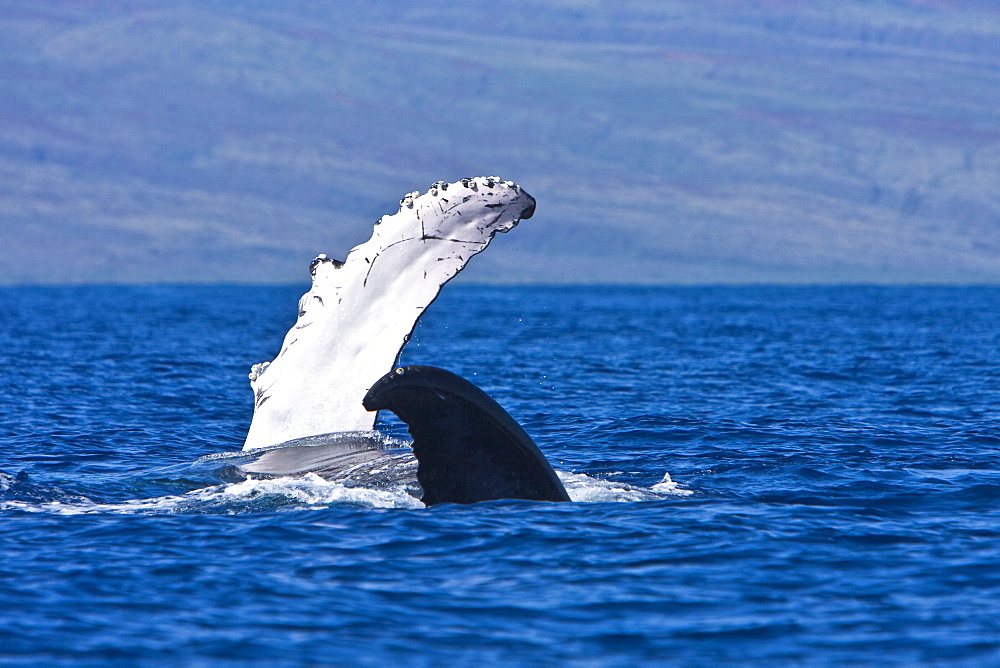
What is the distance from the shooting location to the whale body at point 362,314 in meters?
11.3

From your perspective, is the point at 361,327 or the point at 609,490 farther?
the point at 609,490

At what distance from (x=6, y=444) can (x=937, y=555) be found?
1056 cm

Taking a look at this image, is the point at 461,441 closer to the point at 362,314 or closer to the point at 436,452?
the point at 436,452

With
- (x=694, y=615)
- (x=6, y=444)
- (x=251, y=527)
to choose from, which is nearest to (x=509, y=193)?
(x=251, y=527)

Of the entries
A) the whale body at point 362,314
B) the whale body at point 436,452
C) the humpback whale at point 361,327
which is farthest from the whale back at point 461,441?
the whale body at point 362,314

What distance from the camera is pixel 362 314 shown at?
37.6ft

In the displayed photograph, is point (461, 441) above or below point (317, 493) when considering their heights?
above

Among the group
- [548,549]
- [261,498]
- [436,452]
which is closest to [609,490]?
[548,549]

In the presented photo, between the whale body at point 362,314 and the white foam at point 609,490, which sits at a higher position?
the whale body at point 362,314

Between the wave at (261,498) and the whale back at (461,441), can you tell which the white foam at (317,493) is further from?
the whale back at (461,441)

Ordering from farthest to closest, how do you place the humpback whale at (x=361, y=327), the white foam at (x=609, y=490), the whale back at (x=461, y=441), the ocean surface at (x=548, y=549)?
the white foam at (x=609, y=490) → the humpback whale at (x=361, y=327) → the whale back at (x=461, y=441) → the ocean surface at (x=548, y=549)

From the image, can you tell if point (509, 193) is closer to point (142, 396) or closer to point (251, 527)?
point (251, 527)

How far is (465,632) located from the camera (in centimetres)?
802

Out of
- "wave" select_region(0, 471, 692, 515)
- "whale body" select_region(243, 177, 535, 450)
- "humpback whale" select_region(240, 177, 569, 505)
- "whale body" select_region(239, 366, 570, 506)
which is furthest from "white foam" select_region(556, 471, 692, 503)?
"whale body" select_region(243, 177, 535, 450)
